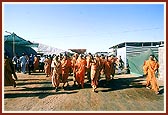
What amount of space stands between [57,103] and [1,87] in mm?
2178

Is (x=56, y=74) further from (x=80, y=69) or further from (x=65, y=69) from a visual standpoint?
(x=80, y=69)

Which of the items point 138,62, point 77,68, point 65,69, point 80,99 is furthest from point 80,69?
point 138,62

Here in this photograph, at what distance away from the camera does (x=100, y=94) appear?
433 inches

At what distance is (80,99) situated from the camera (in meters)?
10.0

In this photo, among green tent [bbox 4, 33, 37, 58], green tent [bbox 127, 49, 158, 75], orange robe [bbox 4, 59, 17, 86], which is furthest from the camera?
green tent [bbox 4, 33, 37, 58]

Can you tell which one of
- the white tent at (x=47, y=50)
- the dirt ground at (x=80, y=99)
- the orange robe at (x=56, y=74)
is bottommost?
the dirt ground at (x=80, y=99)

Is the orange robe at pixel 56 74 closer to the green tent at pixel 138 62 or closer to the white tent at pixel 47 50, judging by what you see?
the green tent at pixel 138 62

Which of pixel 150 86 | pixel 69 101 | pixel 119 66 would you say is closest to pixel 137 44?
pixel 119 66

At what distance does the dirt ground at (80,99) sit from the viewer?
880cm

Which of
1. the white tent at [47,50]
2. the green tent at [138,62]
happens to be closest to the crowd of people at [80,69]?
the green tent at [138,62]

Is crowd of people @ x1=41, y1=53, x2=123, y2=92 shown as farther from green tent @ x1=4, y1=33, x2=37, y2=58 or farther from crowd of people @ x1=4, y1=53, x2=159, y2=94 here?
green tent @ x1=4, y1=33, x2=37, y2=58

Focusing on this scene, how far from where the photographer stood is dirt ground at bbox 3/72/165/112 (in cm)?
880

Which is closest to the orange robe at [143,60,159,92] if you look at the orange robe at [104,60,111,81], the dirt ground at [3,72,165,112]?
the dirt ground at [3,72,165,112]

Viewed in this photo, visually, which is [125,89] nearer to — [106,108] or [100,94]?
[100,94]
